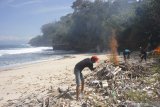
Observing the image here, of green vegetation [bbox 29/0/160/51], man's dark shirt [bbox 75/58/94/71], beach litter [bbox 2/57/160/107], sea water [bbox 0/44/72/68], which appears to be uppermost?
green vegetation [bbox 29/0/160/51]

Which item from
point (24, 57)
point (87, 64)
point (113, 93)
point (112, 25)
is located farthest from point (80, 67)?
point (24, 57)

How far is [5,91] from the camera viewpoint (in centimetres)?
1819

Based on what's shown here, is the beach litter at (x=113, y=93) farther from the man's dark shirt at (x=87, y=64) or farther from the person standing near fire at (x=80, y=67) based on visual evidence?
the man's dark shirt at (x=87, y=64)

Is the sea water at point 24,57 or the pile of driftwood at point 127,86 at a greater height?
the sea water at point 24,57

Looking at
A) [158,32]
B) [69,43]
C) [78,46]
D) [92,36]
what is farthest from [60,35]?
[158,32]

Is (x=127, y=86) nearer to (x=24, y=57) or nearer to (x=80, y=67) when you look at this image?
(x=80, y=67)

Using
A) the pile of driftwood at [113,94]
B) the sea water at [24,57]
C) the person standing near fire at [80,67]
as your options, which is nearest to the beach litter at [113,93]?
the pile of driftwood at [113,94]

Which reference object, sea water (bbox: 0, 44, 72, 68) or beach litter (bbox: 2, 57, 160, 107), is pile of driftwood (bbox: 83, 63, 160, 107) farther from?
sea water (bbox: 0, 44, 72, 68)

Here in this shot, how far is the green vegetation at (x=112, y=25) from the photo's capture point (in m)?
43.7

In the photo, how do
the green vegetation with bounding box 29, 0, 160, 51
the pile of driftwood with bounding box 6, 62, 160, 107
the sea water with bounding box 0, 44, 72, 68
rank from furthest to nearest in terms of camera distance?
the sea water with bounding box 0, 44, 72, 68 → the green vegetation with bounding box 29, 0, 160, 51 → the pile of driftwood with bounding box 6, 62, 160, 107

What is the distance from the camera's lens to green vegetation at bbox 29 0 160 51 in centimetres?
4372

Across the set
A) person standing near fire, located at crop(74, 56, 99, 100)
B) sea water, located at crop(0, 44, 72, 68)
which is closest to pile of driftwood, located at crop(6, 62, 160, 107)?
person standing near fire, located at crop(74, 56, 99, 100)

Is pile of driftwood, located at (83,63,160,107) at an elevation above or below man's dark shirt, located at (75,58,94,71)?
below

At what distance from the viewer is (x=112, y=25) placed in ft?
176
